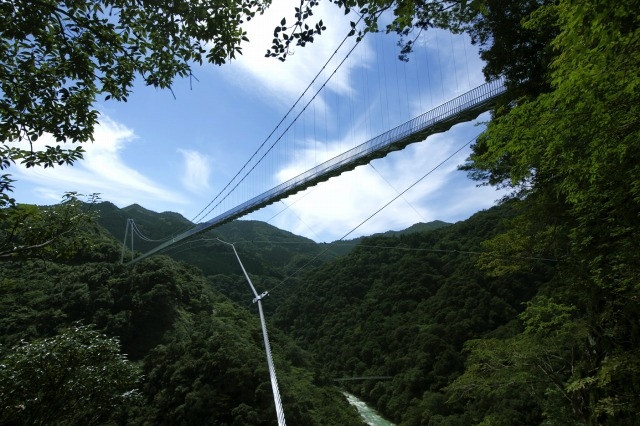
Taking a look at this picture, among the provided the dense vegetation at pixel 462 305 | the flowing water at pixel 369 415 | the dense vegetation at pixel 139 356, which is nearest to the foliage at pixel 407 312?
the dense vegetation at pixel 462 305

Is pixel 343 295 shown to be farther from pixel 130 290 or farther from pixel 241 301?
pixel 130 290

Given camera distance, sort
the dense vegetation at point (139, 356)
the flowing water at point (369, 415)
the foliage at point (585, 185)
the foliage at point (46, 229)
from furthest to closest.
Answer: the flowing water at point (369, 415)
the dense vegetation at point (139, 356)
the foliage at point (46, 229)
the foliage at point (585, 185)

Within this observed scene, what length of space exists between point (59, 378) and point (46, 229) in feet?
18.4

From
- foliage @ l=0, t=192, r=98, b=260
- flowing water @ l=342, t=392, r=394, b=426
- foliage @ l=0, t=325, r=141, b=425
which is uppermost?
foliage @ l=0, t=192, r=98, b=260

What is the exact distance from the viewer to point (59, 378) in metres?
6.69

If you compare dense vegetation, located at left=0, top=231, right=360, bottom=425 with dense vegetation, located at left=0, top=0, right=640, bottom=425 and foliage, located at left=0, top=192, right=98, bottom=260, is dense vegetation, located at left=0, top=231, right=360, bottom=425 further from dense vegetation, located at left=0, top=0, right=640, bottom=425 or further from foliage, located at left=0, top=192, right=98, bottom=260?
foliage, located at left=0, top=192, right=98, bottom=260

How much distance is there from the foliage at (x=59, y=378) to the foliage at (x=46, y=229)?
4.85 m

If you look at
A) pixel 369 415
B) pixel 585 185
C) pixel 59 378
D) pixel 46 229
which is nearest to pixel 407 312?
pixel 369 415

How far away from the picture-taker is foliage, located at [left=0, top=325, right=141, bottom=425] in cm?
611

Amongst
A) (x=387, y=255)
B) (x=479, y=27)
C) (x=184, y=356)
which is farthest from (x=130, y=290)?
(x=387, y=255)

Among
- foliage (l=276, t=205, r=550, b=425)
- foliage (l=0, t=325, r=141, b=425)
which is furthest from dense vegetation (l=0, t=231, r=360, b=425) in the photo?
foliage (l=276, t=205, r=550, b=425)

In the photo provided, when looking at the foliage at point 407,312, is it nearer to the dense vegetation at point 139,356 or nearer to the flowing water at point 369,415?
the flowing water at point 369,415

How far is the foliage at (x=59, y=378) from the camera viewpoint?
6.11 m

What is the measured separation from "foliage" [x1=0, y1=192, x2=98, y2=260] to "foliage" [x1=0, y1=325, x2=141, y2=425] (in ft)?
15.9
